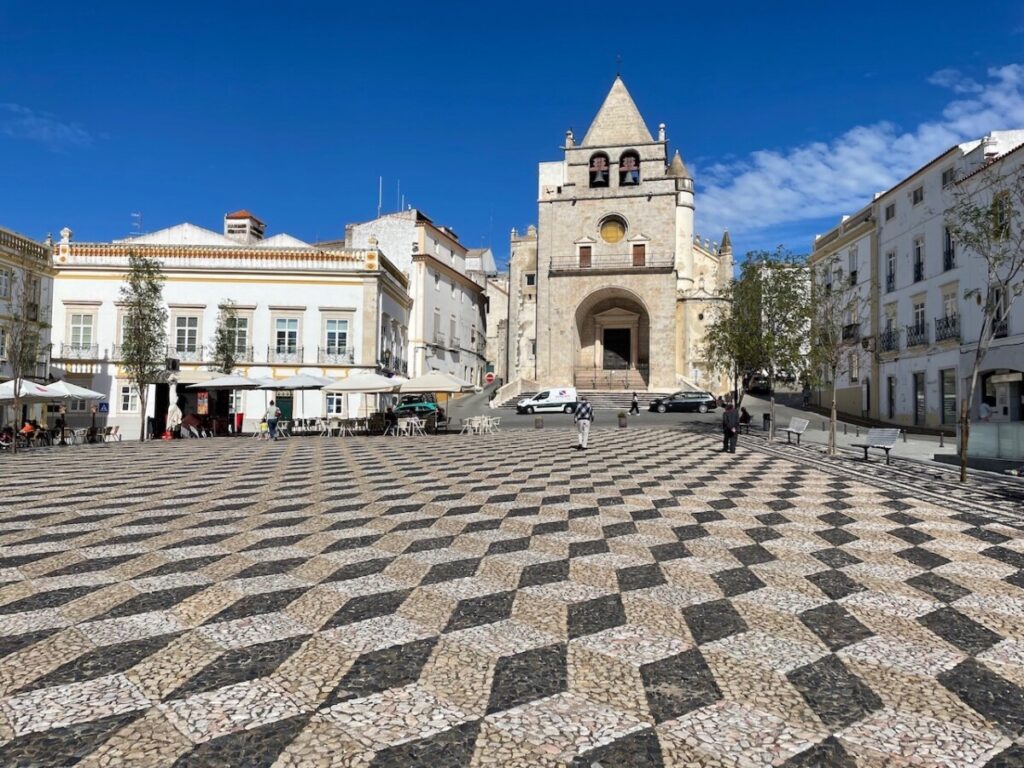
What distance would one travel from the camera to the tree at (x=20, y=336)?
53.6 ft

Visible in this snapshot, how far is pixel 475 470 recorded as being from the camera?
10953 mm

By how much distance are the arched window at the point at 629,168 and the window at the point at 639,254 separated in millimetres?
4143

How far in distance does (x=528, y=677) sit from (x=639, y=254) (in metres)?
39.5

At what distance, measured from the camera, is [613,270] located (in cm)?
4009

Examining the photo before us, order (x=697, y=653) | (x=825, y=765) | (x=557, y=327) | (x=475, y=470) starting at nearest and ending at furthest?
(x=825, y=765)
(x=697, y=653)
(x=475, y=470)
(x=557, y=327)

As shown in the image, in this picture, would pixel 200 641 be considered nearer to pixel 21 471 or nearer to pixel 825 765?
pixel 825 765

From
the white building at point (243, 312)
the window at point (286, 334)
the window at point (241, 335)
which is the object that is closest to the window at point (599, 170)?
the white building at point (243, 312)

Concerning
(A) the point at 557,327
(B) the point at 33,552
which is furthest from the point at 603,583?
(A) the point at 557,327

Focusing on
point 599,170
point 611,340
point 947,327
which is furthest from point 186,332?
point 947,327

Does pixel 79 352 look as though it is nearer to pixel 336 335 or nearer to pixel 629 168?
pixel 336 335

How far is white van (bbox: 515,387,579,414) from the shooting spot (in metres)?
31.9

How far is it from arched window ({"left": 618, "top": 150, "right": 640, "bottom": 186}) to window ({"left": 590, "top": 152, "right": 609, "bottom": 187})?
0.89 metres

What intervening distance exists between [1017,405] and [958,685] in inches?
873

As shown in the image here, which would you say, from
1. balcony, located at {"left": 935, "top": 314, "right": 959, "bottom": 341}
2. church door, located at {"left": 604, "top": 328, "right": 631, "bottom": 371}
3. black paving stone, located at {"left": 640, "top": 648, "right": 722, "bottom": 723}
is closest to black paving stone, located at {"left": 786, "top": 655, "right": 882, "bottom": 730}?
black paving stone, located at {"left": 640, "top": 648, "right": 722, "bottom": 723}
